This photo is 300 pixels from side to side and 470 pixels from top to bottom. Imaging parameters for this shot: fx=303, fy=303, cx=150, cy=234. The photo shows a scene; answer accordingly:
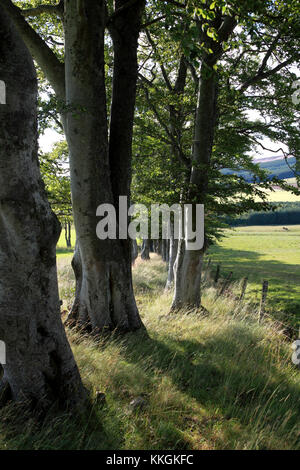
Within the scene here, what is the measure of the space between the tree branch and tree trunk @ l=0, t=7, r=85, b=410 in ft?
9.64

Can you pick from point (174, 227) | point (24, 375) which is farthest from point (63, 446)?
point (174, 227)

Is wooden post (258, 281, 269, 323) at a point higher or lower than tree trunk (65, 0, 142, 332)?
lower

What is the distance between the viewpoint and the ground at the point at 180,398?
9.46 ft

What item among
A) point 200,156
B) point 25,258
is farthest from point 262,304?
point 25,258

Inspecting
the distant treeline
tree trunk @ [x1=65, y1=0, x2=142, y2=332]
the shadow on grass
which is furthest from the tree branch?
the distant treeline

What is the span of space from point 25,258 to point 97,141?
298cm

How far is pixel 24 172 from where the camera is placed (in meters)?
2.83

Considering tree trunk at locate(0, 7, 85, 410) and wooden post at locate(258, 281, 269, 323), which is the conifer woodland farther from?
wooden post at locate(258, 281, 269, 323)

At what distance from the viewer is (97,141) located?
526cm

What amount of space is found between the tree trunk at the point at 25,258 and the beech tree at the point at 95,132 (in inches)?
77.9

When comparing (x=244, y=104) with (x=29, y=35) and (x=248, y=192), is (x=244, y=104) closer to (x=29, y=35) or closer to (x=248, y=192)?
(x=248, y=192)

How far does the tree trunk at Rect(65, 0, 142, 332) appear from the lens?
492 cm

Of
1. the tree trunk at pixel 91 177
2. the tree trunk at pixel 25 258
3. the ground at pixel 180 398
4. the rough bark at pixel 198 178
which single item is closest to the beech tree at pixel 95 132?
the tree trunk at pixel 91 177

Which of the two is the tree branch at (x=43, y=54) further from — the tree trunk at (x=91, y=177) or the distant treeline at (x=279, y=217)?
the distant treeline at (x=279, y=217)
